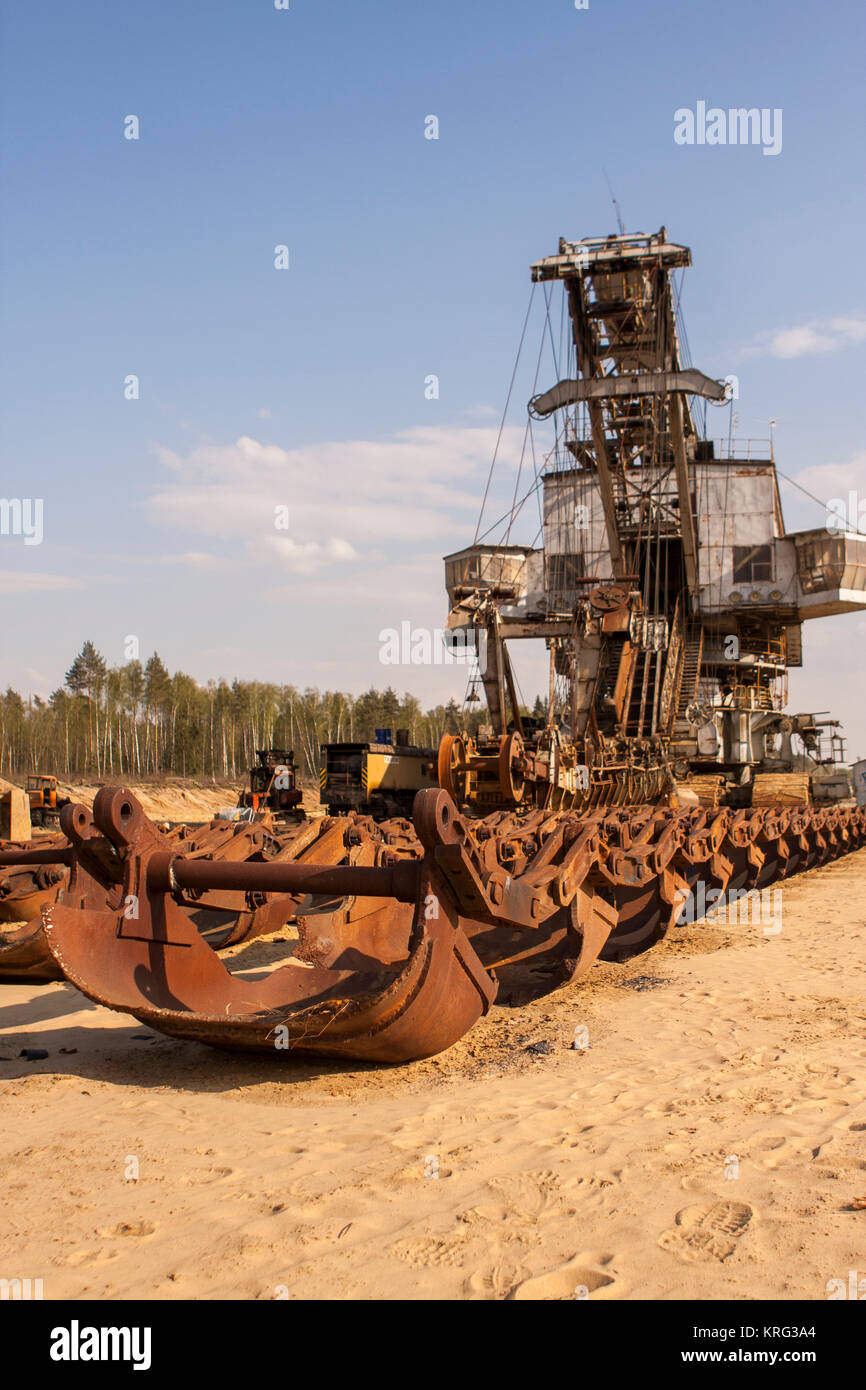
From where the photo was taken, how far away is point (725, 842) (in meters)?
8.85

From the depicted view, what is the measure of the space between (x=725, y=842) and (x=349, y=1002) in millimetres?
5312

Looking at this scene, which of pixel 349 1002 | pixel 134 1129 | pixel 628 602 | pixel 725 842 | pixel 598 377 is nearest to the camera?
pixel 134 1129

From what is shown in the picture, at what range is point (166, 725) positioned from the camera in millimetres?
57188

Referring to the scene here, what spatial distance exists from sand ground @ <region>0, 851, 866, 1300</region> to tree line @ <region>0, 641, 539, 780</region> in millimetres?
43578

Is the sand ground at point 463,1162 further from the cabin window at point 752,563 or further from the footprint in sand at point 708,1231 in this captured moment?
the cabin window at point 752,563

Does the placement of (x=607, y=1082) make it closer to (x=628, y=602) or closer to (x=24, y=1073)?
(x=24, y=1073)

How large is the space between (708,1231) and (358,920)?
3.53 m

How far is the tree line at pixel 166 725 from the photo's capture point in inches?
2063

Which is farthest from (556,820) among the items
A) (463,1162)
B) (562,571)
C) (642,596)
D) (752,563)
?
(562,571)

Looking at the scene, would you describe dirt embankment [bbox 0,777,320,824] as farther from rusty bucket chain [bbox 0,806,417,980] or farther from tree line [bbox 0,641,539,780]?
rusty bucket chain [bbox 0,806,417,980]

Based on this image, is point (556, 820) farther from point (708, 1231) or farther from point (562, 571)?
point (562, 571)

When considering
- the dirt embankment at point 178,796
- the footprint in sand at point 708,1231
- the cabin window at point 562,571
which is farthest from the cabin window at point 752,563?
the footprint in sand at point 708,1231
